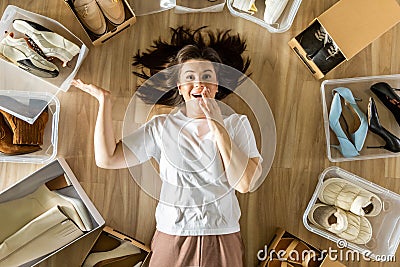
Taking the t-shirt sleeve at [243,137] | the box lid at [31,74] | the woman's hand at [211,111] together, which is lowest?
the t-shirt sleeve at [243,137]

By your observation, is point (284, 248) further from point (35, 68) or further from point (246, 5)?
point (35, 68)

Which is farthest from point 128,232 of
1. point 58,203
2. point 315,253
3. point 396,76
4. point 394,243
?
point 396,76

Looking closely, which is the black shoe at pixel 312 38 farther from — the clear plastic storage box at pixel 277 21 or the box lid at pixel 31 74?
the box lid at pixel 31 74

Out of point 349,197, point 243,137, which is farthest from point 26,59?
point 349,197

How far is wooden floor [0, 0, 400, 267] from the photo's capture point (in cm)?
149

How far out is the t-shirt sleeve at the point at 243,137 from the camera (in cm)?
133

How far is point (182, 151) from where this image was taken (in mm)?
1333

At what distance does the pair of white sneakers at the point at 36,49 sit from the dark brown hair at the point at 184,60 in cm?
21

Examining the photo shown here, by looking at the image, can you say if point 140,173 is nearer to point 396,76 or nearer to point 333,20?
point 333,20

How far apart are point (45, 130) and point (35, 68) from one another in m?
0.17

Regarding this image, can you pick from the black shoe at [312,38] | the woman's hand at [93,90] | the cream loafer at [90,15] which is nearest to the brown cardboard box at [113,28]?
the cream loafer at [90,15]

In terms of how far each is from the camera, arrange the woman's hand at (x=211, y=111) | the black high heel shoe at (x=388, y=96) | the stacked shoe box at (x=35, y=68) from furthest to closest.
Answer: the black high heel shoe at (x=388, y=96)
the stacked shoe box at (x=35, y=68)
the woman's hand at (x=211, y=111)

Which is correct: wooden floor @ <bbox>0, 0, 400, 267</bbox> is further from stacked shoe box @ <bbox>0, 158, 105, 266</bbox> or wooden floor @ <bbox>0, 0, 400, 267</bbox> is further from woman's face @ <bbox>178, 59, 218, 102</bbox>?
woman's face @ <bbox>178, 59, 218, 102</bbox>

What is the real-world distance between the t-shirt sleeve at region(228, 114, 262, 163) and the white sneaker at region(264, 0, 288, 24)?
1.02 ft
